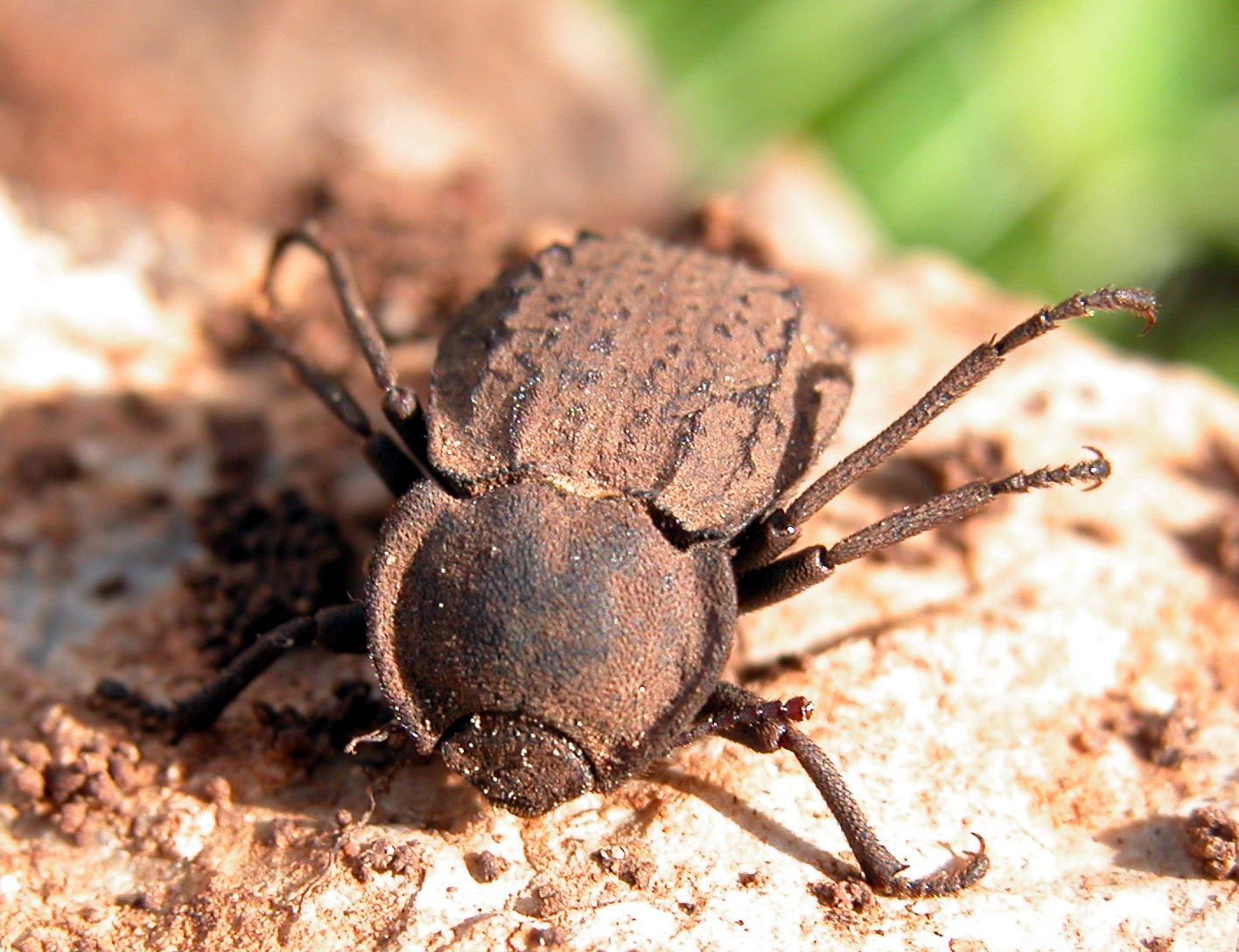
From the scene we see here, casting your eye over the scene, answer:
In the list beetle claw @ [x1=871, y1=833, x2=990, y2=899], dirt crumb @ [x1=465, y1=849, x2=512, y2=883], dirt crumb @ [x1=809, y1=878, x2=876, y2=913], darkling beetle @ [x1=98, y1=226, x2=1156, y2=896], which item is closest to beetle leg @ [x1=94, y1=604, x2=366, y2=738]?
darkling beetle @ [x1=98, y1=226, x2=1156, y2=896]

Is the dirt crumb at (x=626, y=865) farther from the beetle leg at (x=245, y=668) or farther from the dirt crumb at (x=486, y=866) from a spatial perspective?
the beetle leg at (x=245, y=668)

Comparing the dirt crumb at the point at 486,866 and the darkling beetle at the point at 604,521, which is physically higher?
the darkling beetle at the point at 604,521

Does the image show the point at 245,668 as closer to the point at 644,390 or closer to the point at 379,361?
the point at 379,361

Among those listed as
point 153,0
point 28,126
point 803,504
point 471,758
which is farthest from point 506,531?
point 153,0

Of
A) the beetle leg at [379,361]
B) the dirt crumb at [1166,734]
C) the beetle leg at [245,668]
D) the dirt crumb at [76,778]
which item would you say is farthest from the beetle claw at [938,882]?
the dirt crumb at [76,778]

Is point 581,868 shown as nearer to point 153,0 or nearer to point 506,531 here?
point 506,531

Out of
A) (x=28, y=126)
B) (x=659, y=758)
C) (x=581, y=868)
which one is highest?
(x=28, y=126)
